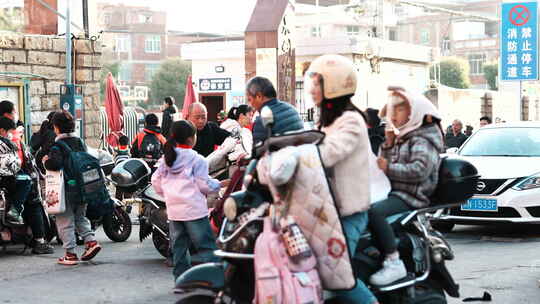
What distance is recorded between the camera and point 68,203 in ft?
31.2

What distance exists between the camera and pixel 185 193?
7.70m

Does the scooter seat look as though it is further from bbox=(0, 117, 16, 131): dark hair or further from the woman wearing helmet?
the woman wearing helmet

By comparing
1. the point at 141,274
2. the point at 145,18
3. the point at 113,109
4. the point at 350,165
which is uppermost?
the point at 145,18

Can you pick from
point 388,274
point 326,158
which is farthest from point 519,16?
point 326,158

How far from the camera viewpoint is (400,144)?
5.72 meters

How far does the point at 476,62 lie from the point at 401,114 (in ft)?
333

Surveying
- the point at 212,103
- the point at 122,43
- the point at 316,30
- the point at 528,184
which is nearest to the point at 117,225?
the point at 528,184

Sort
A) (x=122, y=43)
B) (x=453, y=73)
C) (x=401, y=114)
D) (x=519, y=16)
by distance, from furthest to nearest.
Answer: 1. (x=122, y=43)
2. (x=453, y=73)
3. (x=519, y=16)
4. (x=401, y=114)

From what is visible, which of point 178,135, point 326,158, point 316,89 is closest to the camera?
point 326,158

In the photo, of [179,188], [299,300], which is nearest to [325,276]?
[299,300]

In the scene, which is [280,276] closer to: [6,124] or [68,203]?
[68,203]

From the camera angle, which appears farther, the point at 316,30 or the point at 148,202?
the point at 316,30

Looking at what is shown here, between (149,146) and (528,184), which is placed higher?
(149,146)

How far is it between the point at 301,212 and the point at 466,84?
265 ft
